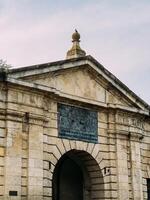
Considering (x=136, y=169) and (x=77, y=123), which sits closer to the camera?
(x=77, y=123)

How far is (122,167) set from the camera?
17906 millimetres

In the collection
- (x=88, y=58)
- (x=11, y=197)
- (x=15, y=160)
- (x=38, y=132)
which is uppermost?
(x=88, y=58)

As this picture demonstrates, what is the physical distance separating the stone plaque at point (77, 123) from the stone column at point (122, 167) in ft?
3.85

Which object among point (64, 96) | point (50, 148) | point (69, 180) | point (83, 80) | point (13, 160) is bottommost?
point (69, 180)

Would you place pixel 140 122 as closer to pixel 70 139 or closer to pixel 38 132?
pixel 70 139

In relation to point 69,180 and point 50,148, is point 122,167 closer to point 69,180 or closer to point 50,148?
point 69,180

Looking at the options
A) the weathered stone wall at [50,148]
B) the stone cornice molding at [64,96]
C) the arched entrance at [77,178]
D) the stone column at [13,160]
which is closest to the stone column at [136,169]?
the weathered stone wall at [50,148]

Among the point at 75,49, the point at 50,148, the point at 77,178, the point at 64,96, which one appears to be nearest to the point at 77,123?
the point at 64,96

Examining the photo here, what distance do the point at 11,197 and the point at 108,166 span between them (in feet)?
15.6

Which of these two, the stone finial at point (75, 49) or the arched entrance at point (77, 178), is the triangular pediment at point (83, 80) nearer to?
the stone finial at point (75, 49)

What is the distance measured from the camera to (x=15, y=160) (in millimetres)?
14555

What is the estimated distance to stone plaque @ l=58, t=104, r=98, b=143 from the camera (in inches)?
650

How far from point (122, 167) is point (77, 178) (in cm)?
196

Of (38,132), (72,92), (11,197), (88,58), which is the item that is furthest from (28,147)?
(88,58)
